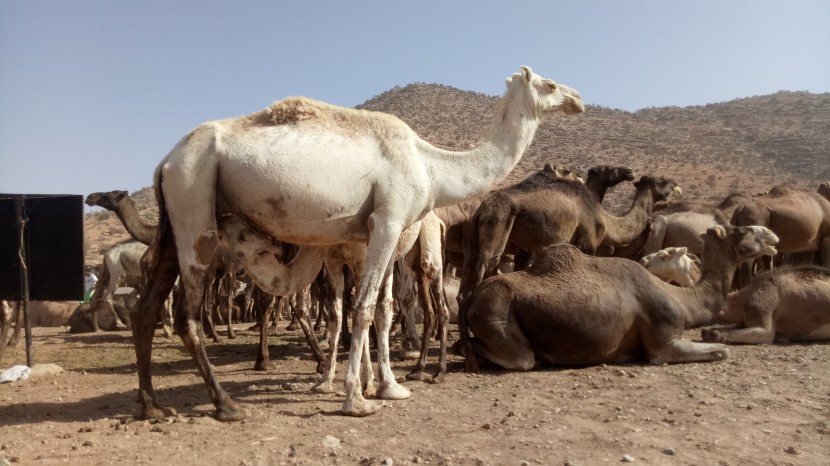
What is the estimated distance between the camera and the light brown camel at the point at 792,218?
15477 mm

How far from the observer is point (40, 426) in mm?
5734

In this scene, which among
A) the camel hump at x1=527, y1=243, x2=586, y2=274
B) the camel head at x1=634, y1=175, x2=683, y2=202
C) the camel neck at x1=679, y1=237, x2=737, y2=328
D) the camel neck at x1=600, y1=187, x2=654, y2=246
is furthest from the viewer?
the camel head at x1=634, y1=175, x2=683, y2=202

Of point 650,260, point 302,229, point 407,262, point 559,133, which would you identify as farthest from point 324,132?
point 559,133

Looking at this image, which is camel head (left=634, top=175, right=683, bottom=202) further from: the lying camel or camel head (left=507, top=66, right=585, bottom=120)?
camel head (left=507, top=66, right=585, bottom=120)

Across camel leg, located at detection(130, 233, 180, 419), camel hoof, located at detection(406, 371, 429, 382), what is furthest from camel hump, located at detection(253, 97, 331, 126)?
camel hoof, located at detection(406, 371, 429, 382)

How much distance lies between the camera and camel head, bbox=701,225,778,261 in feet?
28.9

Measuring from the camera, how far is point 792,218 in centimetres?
1554

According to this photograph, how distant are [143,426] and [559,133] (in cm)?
5430

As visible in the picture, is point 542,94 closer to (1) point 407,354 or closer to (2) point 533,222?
(2) point 533,222

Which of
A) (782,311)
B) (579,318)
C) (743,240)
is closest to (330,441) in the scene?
(579,318)

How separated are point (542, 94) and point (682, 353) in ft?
10.9

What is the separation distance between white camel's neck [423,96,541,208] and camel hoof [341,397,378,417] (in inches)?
81.2

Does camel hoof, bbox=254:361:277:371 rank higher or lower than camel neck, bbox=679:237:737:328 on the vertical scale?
lower

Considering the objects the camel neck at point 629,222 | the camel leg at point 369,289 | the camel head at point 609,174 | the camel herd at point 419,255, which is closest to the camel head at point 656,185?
the camel neck at point 629,222
